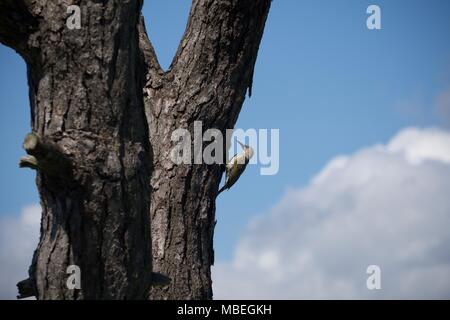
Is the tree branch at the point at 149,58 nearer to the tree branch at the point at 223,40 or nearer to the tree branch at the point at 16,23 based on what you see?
the tree branch at the point at 223,40

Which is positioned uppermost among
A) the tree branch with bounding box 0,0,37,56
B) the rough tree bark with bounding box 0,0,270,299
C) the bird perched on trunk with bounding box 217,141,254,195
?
the bird perched on trunk with bounding box 217,141,254,195

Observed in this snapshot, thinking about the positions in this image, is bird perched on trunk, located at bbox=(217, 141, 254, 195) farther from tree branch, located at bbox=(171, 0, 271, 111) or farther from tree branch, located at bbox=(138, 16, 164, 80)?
tree branch, located at bbox=(171, 0, 271, 111)

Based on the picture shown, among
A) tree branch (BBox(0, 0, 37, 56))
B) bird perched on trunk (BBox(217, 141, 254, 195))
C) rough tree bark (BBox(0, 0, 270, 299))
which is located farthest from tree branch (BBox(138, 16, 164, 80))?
bird perched on trunk (BBox(217, 141, 254, 195))

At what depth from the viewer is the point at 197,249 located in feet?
19.2

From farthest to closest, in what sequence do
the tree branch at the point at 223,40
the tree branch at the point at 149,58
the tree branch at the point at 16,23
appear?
the tree branch at the point at 149,58, the tree branch at the point at 223,40, the tree branch at the point at 16,23

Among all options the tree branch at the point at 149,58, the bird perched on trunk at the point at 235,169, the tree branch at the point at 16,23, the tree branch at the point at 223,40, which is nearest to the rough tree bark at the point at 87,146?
the tree branch at the point at 16,23

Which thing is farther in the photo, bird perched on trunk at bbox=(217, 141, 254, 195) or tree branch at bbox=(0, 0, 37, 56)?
bird perched on trunk at bbox=(217, 141, 254, 195)

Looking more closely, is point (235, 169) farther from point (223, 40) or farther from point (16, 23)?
point (16, 23)

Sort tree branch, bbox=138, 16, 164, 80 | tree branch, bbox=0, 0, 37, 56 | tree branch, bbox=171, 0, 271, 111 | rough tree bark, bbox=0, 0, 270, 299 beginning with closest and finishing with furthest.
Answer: rough tree bark, bbox=0, 0, 270, 299 < tree branch, bbox=0, 0, 37, 56 < tree branch, bbox=171, 0, 271, 111 < tree branch, bbox=138, 16, 164, 80

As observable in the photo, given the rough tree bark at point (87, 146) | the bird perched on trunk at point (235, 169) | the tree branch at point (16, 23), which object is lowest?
the rough tree bark at point (87, 146)

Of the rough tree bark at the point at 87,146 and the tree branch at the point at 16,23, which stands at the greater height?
the tree branch at the point at 16,23
